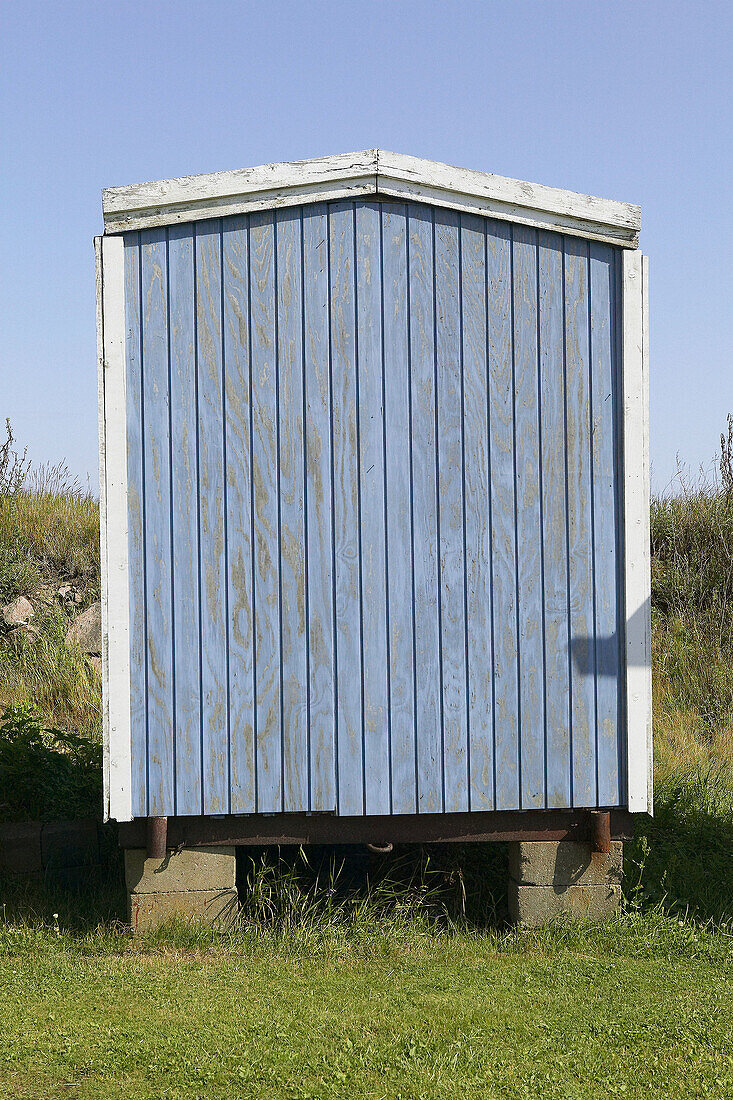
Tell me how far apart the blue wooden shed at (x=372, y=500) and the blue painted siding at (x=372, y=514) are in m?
0.01

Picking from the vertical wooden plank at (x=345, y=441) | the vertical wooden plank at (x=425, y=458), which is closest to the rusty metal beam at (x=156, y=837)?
the vertical wooden plank at (x=345, y=441)

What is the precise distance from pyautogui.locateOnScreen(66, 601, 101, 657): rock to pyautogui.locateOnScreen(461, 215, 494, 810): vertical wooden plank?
20.7 ft

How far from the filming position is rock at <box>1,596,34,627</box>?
11.0 meters

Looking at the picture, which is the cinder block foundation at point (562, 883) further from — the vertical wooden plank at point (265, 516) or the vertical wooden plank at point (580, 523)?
the vertical wooden plank at point (265, 516)

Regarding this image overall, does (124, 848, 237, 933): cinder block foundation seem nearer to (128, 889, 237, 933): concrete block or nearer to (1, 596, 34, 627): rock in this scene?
(128, 889, 237, 933): concrete block

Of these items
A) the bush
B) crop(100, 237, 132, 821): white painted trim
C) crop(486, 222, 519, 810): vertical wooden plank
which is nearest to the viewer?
crop(100, 237, 132, 821): white painted trim

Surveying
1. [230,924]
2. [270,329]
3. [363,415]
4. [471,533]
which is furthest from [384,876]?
[270,329]

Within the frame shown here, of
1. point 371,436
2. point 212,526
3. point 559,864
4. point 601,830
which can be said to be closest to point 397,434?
point 371,436

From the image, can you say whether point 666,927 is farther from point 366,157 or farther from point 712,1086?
point 366,157

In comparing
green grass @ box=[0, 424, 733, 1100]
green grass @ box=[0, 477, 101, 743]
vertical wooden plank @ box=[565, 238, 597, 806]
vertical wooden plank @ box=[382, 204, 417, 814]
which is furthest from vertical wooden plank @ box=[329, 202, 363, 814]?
green grass @ box=[0, 477, 101, 743]

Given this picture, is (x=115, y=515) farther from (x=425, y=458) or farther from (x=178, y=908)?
(x=178, y=908)

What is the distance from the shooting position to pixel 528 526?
5582 mm

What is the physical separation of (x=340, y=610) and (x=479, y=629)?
79cm

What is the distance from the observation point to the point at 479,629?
18.2 feet
